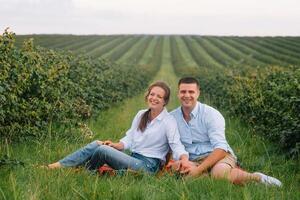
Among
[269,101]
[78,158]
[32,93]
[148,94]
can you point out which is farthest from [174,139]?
[269,101]

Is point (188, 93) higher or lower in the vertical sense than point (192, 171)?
higher

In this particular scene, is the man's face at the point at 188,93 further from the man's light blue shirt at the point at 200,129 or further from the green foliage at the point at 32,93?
the green foliage at the point at 32,93

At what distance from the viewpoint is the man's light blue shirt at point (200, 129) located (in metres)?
6.14

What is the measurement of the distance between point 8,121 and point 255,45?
4984 cm

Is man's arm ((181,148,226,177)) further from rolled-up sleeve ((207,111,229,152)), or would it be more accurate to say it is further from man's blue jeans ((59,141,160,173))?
man's blue jeans ((59,141,160,173))

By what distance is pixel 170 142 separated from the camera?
6.10 metres

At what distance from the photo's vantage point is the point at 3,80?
6934 millimetres

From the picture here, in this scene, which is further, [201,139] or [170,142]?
[201,139]

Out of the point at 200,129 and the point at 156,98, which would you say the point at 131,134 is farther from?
the point at 200,129

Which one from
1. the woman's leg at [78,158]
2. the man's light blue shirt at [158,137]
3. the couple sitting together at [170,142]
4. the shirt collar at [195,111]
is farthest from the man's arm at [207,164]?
the woman's leg at [78,158]

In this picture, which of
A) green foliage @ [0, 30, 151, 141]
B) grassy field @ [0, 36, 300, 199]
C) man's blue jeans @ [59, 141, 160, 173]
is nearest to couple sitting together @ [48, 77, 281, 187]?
man's blue jeans @ [59, 141, 160, 173]

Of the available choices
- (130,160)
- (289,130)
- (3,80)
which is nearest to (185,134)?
(130,160)

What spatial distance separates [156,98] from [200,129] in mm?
630

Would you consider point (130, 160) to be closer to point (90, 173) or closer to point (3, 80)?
point (90, 173)
